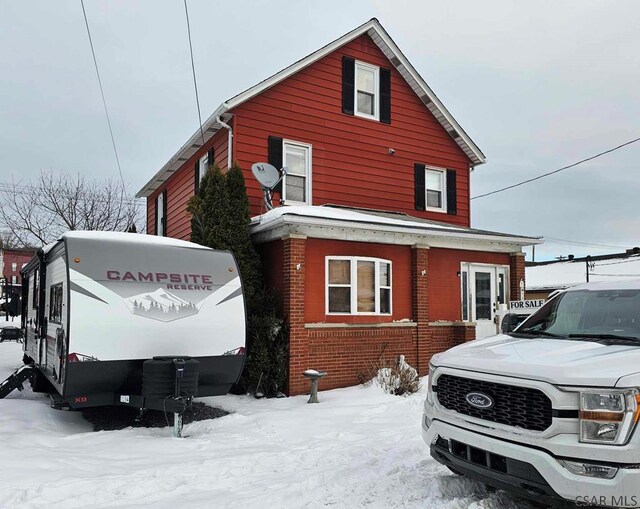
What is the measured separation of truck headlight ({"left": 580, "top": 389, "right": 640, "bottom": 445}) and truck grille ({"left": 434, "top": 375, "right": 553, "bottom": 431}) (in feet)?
0.75

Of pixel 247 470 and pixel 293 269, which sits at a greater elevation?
pixel 293 269

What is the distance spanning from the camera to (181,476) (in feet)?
17.9

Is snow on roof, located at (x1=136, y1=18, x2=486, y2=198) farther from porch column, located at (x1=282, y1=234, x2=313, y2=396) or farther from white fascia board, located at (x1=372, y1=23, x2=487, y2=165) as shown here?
porch column, located at (x1=282, y1=234, x2=313, y2=396)

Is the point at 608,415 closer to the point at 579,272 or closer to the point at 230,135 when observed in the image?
the point at 230,135

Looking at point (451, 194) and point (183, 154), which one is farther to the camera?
point (451, 194)

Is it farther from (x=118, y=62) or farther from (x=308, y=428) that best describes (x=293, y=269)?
(x=118, y=62)

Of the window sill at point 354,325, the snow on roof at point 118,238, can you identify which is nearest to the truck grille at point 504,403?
the snow on roof at point 118,238

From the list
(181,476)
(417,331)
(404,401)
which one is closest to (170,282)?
(181,476)

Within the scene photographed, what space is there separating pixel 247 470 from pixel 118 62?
462 inches

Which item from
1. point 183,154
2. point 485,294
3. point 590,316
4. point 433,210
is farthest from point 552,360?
point 183,154

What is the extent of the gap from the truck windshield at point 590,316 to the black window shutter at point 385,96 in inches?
433

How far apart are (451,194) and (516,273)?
3887mm

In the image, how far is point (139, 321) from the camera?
745 cm

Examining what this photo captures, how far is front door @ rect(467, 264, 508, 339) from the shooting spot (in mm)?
13492
